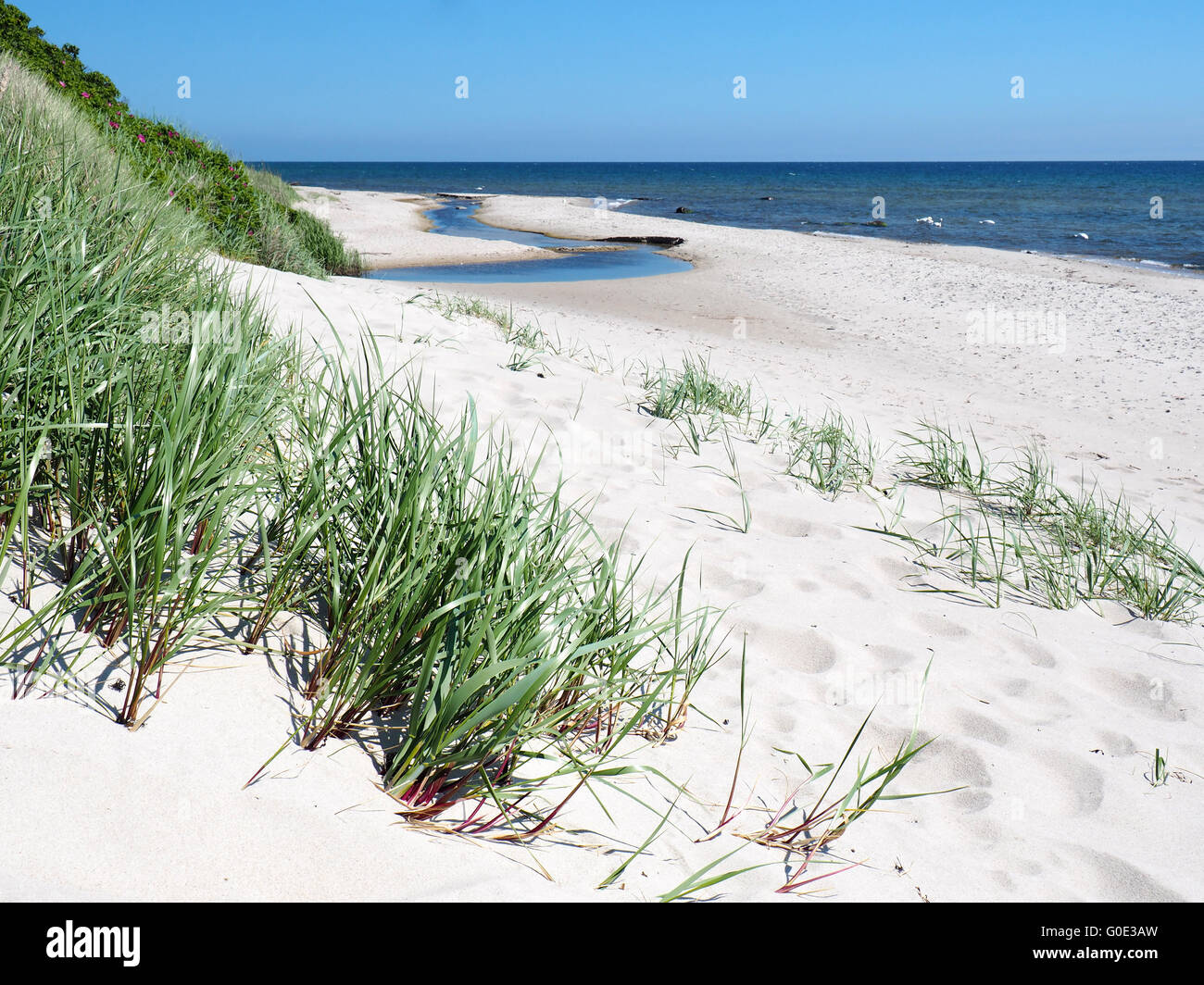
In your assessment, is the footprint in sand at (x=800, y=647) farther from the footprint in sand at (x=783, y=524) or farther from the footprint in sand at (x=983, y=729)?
the footprint in sand at (x=783, y=524)

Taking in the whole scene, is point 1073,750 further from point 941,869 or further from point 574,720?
point 574,720

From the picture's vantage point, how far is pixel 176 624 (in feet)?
4.88

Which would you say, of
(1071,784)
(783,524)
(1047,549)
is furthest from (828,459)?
(1071,784)

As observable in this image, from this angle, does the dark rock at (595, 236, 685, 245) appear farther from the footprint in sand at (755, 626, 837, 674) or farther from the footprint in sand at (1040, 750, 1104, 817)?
the footprint in sand at (1040, 750, 1104, 817)

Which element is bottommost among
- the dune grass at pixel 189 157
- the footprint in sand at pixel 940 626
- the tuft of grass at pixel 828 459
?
the footprint in sand at pixel 940 626

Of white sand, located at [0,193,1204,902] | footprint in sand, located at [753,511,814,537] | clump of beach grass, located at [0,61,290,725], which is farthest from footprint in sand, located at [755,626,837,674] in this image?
clump of beach grass, located at [0,61,290,725]

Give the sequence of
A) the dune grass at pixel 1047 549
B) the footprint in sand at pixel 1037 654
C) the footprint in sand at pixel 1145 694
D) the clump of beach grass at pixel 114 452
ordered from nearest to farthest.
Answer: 1. the clump of beach grass at pixel 114 452
2. the footprint in sand at pixel 1145 694
3. the footprint in sand at pixel 1037 654
4. the dune grass at pixel 1047 549

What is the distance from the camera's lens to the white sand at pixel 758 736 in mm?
1186

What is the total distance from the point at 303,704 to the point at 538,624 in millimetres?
509

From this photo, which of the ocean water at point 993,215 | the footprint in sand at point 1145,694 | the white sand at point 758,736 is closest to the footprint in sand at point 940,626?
the white sand at point 758,736

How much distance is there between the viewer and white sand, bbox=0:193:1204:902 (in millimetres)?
1186

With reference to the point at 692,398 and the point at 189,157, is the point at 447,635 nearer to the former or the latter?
the point at 692,398

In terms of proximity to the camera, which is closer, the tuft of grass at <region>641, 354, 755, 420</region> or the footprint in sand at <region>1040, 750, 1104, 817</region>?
the footprint in sand at <region>1040, 750, 1104, 817</region>

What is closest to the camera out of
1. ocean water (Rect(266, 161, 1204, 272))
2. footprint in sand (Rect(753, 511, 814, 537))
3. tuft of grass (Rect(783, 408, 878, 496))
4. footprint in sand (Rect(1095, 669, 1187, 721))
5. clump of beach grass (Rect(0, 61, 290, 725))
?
clump of beach grass (Rect(0, 61, 290, 725))
